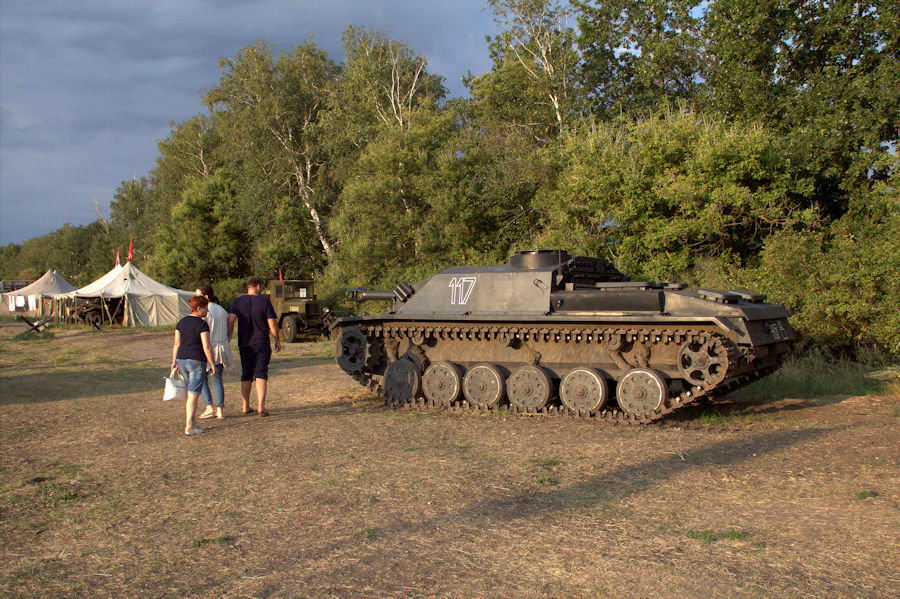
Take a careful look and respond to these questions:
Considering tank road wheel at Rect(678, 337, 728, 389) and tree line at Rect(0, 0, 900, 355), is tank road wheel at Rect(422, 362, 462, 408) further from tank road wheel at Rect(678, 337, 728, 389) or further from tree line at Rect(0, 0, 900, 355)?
tree line at Rect(0, 0, 900, 355)

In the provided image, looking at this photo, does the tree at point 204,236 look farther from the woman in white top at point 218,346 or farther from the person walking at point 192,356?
the person walking at point 192,356

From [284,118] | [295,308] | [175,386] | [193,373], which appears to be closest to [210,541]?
[193,373]

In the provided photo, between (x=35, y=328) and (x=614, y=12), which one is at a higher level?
(x=614, y=12)

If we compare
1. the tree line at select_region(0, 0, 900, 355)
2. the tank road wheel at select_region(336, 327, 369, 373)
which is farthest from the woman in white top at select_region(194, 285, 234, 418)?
the tree line at select_region(0, 0, 900, 355)

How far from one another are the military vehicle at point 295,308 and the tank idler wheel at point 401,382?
536 inches

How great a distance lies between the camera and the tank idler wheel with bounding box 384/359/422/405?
1131 cm

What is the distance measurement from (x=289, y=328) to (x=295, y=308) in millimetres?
758

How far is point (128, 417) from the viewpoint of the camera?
1011cm

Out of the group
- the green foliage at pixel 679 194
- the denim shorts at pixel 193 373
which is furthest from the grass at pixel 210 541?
the green foliage at pixel 679 194

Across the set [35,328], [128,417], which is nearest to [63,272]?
[35,328]

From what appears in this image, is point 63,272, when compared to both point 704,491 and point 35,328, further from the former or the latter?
point 704,491

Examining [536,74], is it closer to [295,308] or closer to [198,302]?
[295,308]

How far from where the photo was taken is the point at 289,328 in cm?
2436

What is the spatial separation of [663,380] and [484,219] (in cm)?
1840
